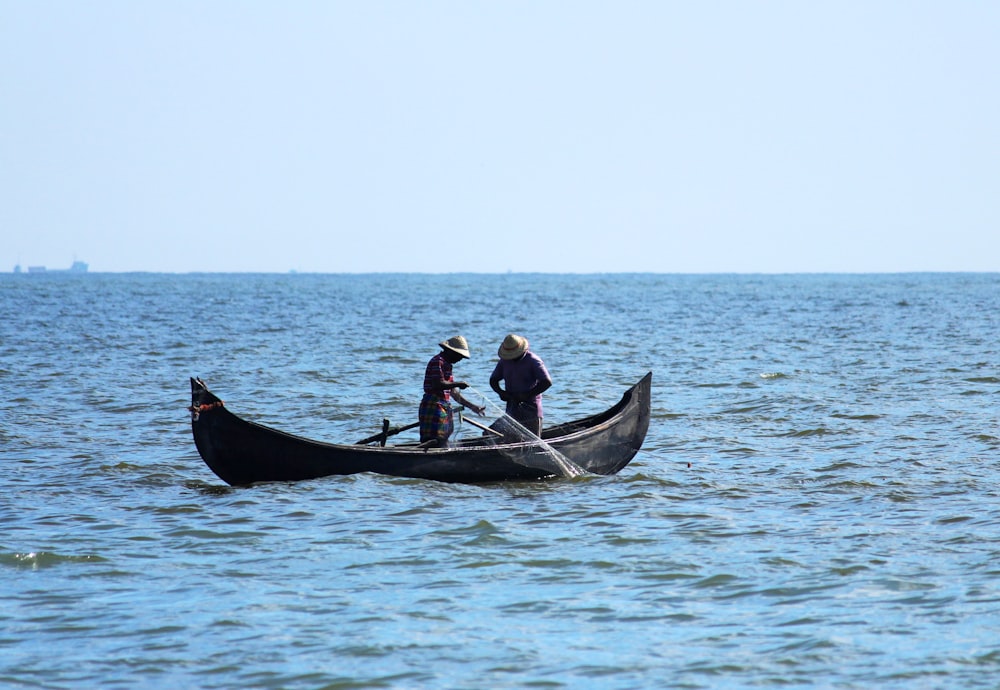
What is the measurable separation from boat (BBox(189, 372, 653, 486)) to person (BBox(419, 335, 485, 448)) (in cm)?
22

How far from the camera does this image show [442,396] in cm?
1470

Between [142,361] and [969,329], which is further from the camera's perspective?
[969,329]

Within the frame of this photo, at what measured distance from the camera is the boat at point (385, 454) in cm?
1366

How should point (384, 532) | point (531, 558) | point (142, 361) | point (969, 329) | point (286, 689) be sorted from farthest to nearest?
1. point (969, 329)
2. point (142, 361)
3. point (384, 532)
4. point (531, 558)
5. point (286, 689)

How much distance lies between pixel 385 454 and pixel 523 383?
6.89 ft

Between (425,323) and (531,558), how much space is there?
49.6m

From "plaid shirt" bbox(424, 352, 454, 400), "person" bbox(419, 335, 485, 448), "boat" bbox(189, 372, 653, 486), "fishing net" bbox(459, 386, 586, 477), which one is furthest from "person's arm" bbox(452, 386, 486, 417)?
"boat" bbox(189, 372, 653, 486)

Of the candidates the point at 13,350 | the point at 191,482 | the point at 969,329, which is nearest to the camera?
the point at 191,482

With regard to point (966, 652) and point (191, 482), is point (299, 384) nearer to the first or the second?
point (191, 482)

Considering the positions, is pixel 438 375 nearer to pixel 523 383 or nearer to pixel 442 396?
pixel 442 396

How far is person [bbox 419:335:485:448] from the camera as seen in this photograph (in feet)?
47.4

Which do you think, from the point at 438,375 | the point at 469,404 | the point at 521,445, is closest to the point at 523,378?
the point at 521,445

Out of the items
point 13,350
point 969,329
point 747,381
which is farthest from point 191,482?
point 969,329

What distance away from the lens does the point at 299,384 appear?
28609 mm
